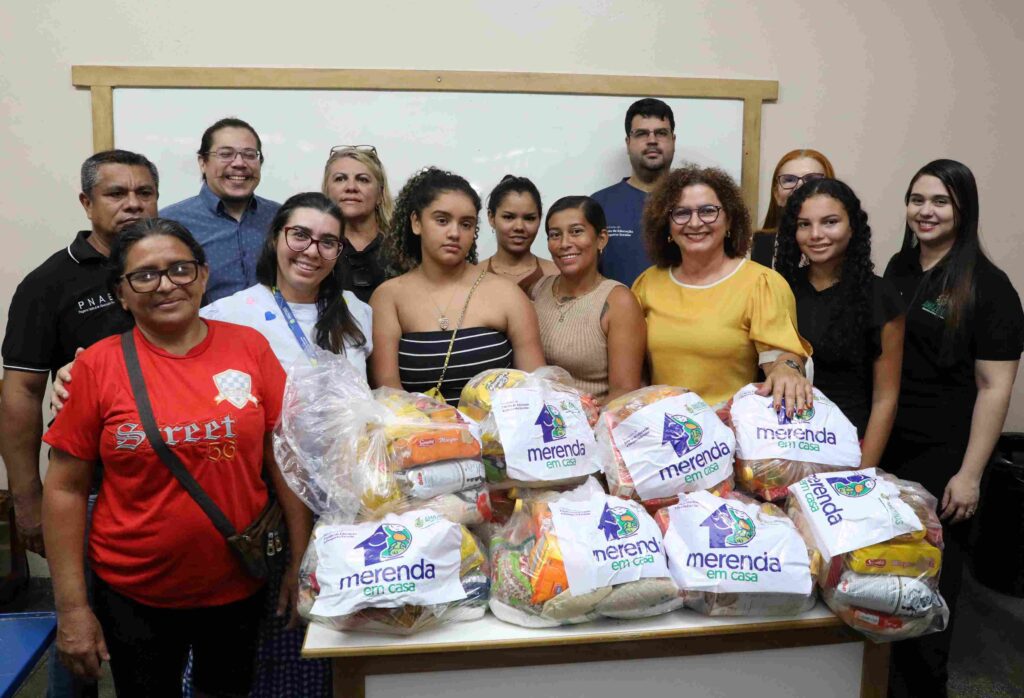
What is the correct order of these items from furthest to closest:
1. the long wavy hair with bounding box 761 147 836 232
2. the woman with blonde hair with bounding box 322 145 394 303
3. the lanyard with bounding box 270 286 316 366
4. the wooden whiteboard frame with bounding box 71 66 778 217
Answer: the wooden whiteboard frame with bounding box 71 66 778 217
the long wavy hair with bounding box 761 147 836 232
the woman with blonde hair with bounding box 322 145 394 303
the lanyard with bounding box 270 286 316 366

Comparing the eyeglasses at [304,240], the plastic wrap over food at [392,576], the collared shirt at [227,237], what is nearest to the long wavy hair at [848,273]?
the plastic wrap over food at [392,576]

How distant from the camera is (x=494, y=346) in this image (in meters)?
1.90

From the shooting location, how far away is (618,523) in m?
1.33

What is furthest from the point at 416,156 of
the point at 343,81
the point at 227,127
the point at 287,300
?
the point at 287,300

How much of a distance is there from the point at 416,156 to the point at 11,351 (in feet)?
6.44

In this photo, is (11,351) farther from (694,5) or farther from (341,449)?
(694,5)

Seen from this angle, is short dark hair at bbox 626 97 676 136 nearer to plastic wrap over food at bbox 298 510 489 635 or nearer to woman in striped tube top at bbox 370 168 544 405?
woman in striped tube top at bbox 370 168 544 405

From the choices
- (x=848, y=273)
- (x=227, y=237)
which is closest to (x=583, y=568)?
→ (x=848, y=273)

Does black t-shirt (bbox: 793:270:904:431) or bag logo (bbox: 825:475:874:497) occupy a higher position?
black t-shirt (bbox: 793:270:904:431)

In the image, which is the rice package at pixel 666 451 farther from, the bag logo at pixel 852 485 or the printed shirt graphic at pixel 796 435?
the bag logo at pixel 852 485

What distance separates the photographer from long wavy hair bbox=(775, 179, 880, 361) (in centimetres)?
187

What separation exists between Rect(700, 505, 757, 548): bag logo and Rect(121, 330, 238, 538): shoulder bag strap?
955 millimetres

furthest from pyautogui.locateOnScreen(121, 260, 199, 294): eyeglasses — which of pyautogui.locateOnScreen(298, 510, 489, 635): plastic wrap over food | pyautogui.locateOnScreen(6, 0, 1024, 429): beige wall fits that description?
pyautogui.locateOnScreen(6, 0, 1024, 429): beige wall

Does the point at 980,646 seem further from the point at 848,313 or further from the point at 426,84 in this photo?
the point at 426,84
